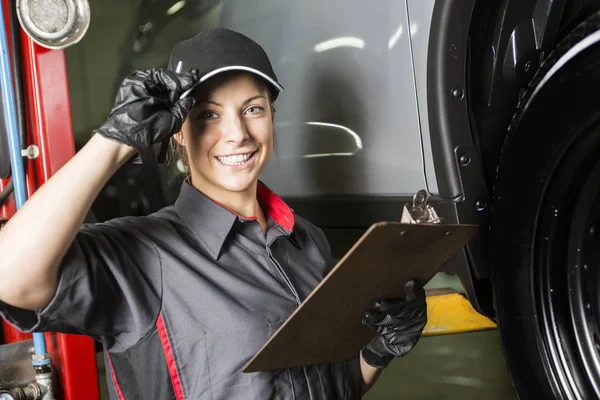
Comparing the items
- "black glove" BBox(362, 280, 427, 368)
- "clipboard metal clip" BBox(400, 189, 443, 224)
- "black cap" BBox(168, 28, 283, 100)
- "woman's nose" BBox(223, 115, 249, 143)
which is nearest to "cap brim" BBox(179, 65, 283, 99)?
"black cap" BBox(168, 28, 283, 100)

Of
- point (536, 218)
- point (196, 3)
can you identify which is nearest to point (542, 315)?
point (536, 218)

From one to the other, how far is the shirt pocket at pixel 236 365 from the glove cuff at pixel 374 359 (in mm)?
342

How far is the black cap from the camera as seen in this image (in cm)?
144

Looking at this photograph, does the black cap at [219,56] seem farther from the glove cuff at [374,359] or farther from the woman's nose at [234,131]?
the glove cuff at [374,359]

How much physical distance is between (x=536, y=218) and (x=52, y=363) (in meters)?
1.25

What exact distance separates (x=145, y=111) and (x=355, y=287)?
0.53 meters

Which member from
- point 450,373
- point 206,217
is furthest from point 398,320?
point 450,373

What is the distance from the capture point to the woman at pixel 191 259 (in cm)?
115

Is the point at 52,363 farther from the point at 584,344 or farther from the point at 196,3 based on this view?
the point at 196,3

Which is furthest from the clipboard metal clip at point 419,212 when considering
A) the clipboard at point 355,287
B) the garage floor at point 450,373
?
the garage floor at point 450,373

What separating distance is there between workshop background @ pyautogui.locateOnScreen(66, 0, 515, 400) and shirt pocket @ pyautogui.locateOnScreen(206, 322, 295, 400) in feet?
4.39

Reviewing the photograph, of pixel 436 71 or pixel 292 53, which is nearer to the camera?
pixel 436 71

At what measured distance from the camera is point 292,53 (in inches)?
86.5

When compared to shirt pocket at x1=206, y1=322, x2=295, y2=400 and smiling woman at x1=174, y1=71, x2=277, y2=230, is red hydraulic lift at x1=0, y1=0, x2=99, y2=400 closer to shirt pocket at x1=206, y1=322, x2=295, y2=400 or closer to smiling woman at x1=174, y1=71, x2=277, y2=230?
smiling woman at x1=174, y1=71, x2=277, y2=230
